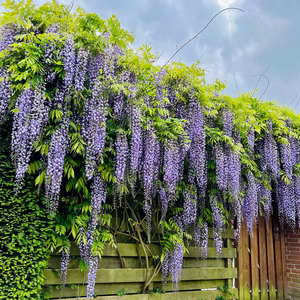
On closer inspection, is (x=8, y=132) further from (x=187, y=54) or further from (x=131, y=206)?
(x=187, y=54)

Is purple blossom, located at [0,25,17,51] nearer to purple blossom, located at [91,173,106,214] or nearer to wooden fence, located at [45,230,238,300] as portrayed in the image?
purple blossom, located at [91,173,106,214]

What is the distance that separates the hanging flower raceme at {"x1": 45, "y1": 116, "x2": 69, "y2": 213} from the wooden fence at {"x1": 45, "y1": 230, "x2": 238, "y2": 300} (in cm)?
85

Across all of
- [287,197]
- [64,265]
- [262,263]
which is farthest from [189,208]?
[262,263]

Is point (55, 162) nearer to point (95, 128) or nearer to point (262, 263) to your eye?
point (95, 128)

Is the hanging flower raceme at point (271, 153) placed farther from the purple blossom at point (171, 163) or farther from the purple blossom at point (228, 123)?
the purple blossom at point (171, 163)

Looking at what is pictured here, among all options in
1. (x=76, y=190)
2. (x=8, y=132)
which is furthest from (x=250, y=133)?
(x=8, y=132)

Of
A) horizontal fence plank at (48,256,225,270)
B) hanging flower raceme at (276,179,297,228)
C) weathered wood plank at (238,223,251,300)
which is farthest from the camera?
hanging flower raceme at (276,179,297,228)

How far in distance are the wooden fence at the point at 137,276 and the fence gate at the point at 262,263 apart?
0.33 m

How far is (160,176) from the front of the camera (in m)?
3.77

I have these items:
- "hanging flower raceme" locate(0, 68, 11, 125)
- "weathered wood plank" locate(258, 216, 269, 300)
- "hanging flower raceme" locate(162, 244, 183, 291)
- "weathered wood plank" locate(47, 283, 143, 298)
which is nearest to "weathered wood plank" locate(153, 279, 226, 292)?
"hanging flower raceme" locate(162, 244, 183, 291)

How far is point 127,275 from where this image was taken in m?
3.55

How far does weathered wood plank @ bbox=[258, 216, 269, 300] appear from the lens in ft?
17.9

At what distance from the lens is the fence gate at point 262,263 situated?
5.17 metres

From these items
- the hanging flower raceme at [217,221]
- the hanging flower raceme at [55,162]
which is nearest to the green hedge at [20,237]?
the hanging flower raceme at [55,162]
